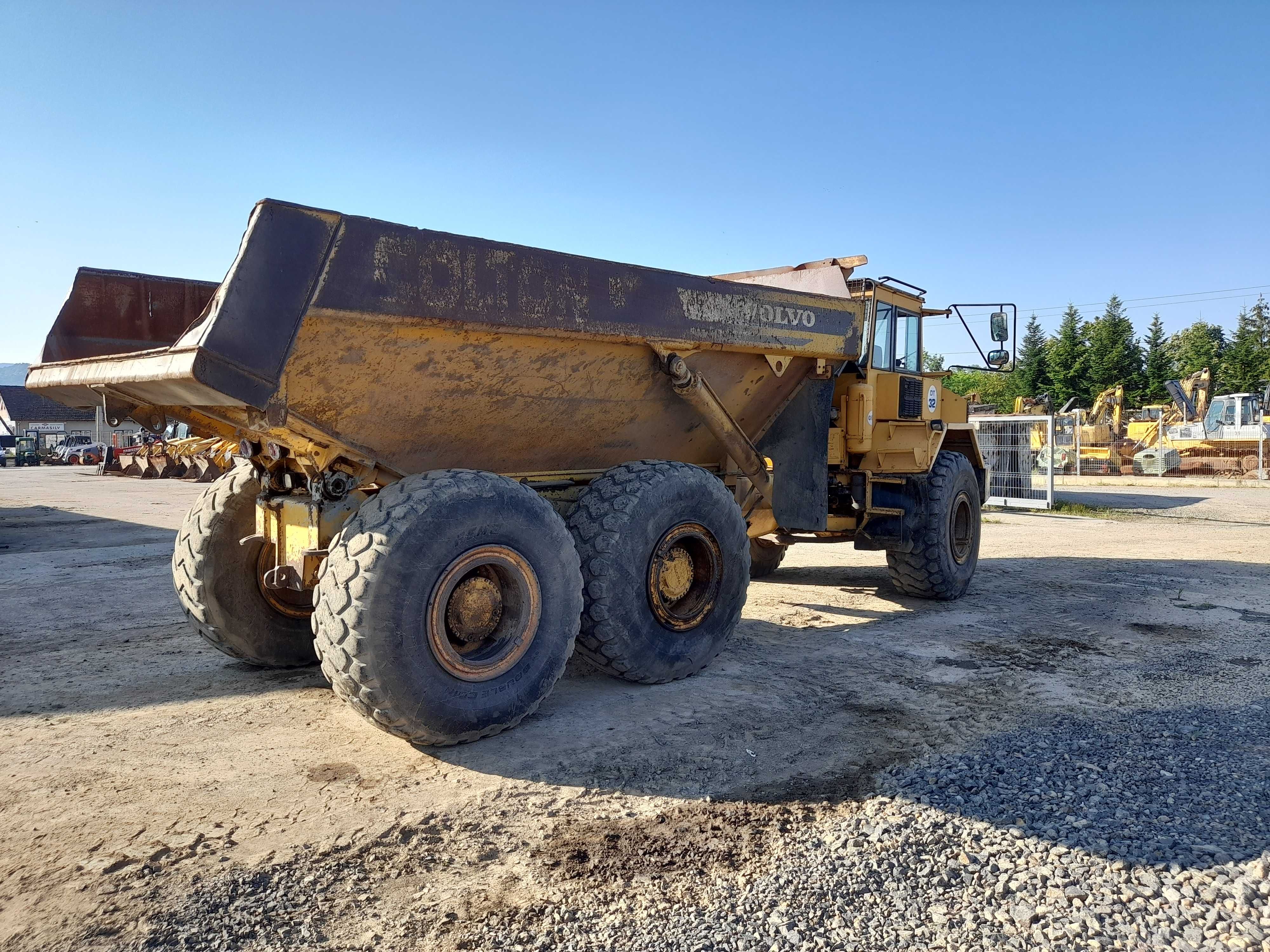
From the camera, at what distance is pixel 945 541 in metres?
7.55

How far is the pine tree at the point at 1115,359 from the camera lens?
48.2m

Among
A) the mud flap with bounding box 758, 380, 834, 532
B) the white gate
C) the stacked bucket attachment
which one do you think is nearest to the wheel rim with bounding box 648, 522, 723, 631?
the mud flap with bounding box 758, 380, 834, 532

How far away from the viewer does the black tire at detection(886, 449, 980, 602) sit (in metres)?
7.50

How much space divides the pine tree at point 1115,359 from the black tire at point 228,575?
167 feet

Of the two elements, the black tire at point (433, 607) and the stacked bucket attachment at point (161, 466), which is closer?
the black tire at point (433, 607)

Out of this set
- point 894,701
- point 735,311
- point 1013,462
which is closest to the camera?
point 894,701

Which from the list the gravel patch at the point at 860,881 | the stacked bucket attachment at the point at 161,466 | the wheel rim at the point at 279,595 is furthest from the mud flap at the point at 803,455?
the stacked bucket attachment at the point at 161,466

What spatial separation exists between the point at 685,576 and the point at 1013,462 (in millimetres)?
14298

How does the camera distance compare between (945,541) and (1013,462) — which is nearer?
(945,541)

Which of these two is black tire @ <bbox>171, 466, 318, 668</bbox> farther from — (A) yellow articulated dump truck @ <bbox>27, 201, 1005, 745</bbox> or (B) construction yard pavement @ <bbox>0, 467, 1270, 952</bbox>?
(B) construction yard pavement @ <bbox>0, 467, 1270, 952</bbox>

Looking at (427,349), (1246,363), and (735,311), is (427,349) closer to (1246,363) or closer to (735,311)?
(735,311)

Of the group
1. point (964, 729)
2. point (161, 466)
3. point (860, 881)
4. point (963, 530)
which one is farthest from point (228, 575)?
point (161, 466)

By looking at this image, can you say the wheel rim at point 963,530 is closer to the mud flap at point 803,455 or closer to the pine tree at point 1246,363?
the mud flap at point 803,455

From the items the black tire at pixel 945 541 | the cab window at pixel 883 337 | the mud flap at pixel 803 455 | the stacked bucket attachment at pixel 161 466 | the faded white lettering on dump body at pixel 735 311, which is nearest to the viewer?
the faded white lettering on dump body at pixel 735 311
